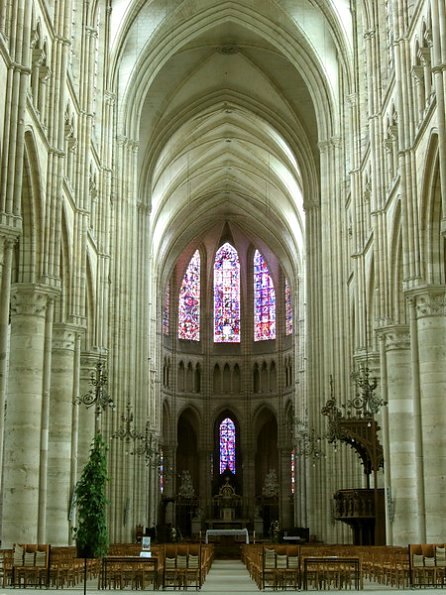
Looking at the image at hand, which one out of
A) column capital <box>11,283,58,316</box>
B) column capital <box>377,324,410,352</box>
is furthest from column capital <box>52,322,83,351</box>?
column capital <box>377,324,410,352</box>

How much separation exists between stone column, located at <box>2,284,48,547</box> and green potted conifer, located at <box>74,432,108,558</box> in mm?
7402

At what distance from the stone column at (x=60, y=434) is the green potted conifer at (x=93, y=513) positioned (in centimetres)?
1203

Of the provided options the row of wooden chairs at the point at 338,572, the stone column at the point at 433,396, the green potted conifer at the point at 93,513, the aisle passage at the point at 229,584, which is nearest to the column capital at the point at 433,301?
the stone column at the point at 433,396

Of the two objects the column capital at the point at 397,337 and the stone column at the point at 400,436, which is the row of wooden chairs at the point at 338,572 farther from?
the column capital at the point at 397,337

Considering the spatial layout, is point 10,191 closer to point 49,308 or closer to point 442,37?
point 49,308

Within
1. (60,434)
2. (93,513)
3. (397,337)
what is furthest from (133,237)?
(93,513)

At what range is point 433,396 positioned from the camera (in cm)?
2277

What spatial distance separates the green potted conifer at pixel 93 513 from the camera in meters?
15.1

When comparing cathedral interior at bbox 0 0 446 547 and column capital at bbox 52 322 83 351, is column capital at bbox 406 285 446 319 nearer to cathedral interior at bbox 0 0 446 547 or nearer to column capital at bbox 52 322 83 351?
cathedral interior at bbox 0 0 446 547

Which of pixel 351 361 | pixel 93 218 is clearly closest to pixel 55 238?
pixel 93 218

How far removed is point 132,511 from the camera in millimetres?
43594

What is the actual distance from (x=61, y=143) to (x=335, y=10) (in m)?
18.2

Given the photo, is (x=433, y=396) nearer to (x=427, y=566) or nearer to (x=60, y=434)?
(x=427, y=566)

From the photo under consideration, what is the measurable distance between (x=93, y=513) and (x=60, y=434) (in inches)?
511
